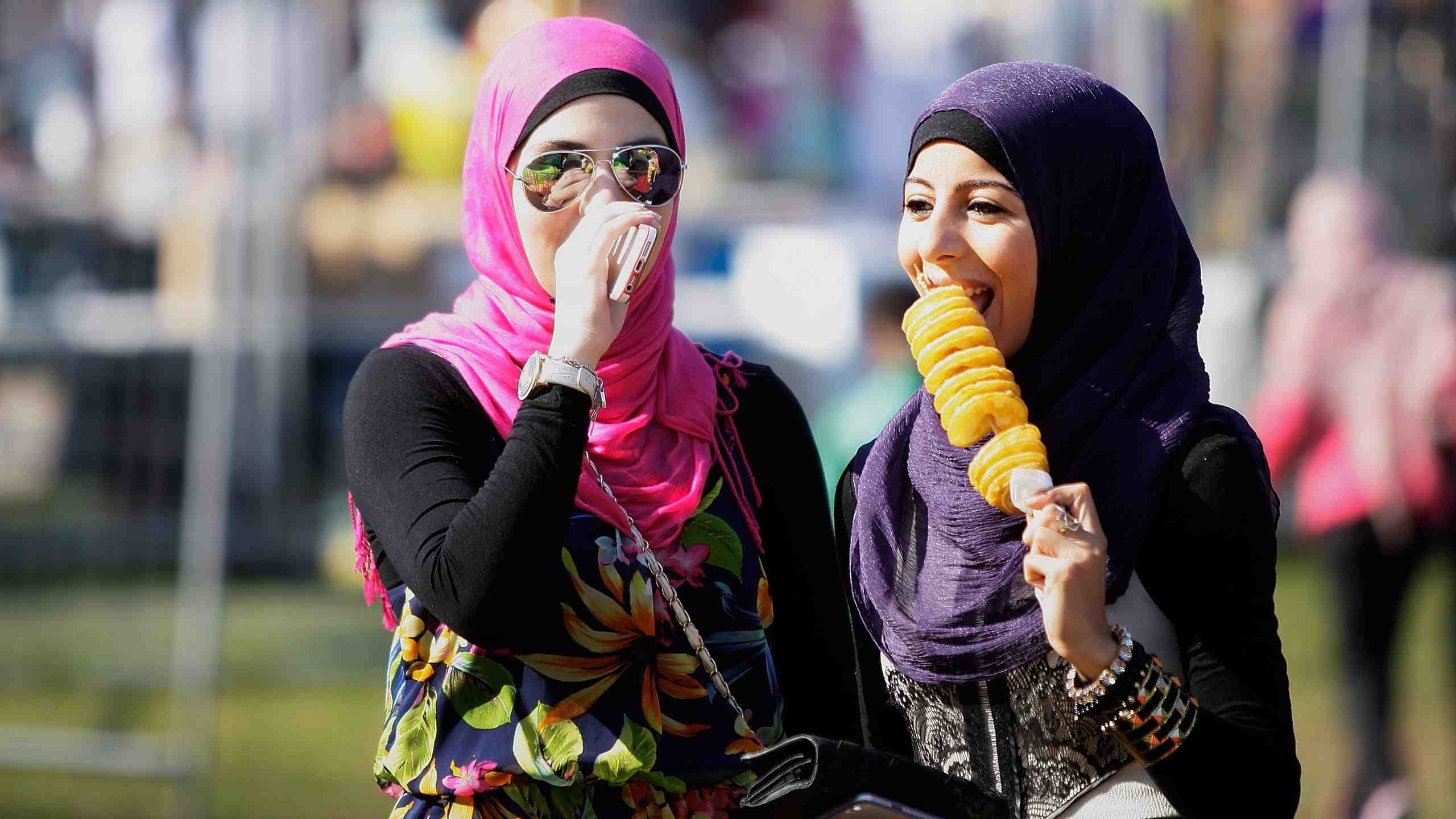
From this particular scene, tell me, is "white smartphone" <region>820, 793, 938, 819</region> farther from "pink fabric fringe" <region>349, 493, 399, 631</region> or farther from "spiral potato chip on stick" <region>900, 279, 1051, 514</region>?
"pink fabric fringe" <region>349, 493, 399, 631</region>

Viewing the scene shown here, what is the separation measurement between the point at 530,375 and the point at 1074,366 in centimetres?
76

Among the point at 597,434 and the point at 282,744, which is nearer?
the point at 597,434

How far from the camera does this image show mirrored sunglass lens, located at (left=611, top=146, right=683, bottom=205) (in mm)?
2652

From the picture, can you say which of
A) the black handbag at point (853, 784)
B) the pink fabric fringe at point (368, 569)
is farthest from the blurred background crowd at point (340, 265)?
the black handbag at point (853, 784)

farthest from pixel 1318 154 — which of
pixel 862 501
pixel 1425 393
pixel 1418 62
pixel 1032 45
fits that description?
pixel 862 501

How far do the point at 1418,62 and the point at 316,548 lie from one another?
627 centimetres

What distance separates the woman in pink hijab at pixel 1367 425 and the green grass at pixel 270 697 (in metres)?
0.19

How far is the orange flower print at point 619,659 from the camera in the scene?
260cm

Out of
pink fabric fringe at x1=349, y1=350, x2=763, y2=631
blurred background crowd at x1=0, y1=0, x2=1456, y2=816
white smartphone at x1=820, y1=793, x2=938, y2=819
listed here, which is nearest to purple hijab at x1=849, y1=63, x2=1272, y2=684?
white smartphone at x1=820, y1=793, x2=938, y2=819

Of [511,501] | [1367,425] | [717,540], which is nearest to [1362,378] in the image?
[1367,425]

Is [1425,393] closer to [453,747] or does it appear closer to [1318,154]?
[1318,154]

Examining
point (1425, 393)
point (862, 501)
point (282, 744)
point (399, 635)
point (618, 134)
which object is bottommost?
point (282, 744)

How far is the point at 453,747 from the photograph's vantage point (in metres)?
2.58

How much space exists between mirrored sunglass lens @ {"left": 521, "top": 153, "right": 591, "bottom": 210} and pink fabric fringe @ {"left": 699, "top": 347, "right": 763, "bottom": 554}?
432mm
